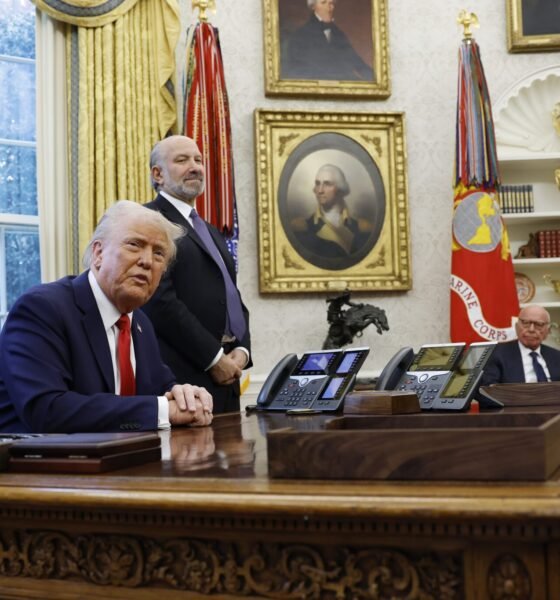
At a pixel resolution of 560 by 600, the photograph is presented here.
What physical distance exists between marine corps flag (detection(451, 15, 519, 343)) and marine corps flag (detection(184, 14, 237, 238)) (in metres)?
1.73

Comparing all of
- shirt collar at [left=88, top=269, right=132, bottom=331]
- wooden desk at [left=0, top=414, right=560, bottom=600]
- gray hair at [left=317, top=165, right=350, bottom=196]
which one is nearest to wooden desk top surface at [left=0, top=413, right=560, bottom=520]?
wooden desk at [left=0, top=414, right=560, bottom=600]

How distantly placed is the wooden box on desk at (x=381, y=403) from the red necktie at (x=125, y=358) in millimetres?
764

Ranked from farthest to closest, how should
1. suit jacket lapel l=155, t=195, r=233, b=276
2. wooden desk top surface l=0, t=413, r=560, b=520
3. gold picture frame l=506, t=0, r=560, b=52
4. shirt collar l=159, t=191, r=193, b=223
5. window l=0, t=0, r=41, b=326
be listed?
gold picture frame l=506, t=0, r=560, b=52 < window l=0, t=0, r=41, b=326 < shirt collar l=159, t=191, r=193, b=223 < suit jacket lapel l=155, t=195, r=233, b=276 < wooden desk top surface l=0, t=413, r=560, b=520

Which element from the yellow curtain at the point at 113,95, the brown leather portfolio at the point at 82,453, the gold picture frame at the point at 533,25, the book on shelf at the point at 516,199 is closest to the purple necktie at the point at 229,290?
the yellow curtain at the point at 113,95

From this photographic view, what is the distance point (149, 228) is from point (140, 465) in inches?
48.8

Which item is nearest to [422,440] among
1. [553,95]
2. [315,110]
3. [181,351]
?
[181,351]

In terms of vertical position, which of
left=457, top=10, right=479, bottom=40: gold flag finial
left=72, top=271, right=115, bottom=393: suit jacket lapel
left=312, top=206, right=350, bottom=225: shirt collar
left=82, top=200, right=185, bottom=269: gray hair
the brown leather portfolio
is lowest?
the brown leather portfolio

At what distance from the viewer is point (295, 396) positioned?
2916 mm

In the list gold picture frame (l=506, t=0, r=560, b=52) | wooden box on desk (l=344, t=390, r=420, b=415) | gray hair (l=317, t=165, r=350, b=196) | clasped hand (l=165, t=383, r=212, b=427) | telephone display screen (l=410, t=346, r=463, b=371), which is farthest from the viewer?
gold picture frame (l=506, t=0, r=560, b=52)

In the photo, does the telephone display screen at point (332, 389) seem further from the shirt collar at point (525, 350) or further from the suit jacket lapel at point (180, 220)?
the shirt collar at point (525, 350)

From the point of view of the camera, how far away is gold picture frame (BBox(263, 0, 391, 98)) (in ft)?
22.5

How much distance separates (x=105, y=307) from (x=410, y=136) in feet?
16.4

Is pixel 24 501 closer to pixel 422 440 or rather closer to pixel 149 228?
pixel 422 440

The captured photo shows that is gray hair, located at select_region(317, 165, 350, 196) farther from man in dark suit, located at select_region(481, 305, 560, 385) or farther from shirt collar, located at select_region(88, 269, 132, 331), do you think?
shirt collar, located at select_region(88, 269, 132, 331)
